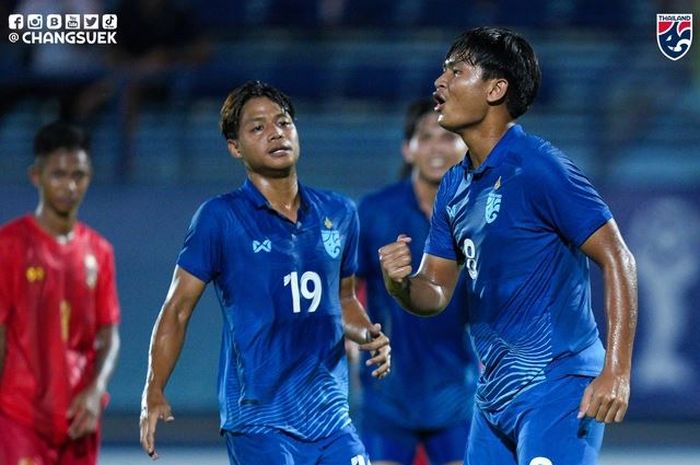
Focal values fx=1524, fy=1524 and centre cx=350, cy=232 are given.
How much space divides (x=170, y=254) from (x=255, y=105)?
5.70 meters

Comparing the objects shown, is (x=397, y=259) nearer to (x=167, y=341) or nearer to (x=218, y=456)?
(x=167, y=341)

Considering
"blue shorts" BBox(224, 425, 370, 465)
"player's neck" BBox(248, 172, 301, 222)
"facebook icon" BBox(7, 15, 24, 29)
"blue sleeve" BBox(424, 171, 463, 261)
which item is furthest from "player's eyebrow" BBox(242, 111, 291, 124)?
"facebook icon" BBox(7, 15, 24, 29)

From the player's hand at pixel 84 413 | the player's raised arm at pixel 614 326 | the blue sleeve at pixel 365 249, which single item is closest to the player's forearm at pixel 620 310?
the player's raised arm at pixel 614 326

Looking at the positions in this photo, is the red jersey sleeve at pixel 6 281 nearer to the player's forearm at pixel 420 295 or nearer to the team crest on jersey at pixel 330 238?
the team crest on jersey at pixel 330 238

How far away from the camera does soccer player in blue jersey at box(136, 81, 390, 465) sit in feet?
19.7

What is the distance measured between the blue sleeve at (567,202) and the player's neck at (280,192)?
4.18ft

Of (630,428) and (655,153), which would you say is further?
(655,153)

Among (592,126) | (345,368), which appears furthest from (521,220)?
(592,126)

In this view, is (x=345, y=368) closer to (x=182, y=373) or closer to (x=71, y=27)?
(x=182, y=373)

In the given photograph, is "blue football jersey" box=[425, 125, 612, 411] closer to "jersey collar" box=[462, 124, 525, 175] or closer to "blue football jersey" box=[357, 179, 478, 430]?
"jersey collar" box=[462, 124, 525, 175]

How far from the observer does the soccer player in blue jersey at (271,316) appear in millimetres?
5996

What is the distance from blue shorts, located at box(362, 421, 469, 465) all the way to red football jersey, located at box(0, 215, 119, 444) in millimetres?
1488

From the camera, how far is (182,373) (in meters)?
11.9

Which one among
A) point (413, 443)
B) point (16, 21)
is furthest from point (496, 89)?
point (16, 21)
